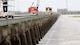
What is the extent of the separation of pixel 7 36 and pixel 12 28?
63.1 inches

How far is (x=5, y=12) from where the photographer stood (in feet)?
69.7

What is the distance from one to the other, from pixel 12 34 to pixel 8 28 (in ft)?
3.54

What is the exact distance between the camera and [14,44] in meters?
15.8

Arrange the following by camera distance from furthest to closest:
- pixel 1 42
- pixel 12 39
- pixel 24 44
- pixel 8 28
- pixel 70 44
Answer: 1. pixel 70 44
2. pixel 24 44
3. pixel 12 39
4. pixel 8 28
5. pixel 1 42

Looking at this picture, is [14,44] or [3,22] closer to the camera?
[3,22]

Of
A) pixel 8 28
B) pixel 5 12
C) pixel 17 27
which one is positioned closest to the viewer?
pixel 8 28

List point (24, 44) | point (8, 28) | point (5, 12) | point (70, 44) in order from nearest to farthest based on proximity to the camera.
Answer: point (8, 28) → point (24, 44) → point (5, 12) → point (70, 44)

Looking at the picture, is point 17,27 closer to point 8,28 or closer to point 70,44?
point 8,28

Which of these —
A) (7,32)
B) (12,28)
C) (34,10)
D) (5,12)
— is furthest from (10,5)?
(34,10)

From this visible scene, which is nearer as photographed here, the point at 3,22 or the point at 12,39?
the point at 3,22

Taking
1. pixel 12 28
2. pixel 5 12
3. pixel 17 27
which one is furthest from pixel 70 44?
pixel 12 28

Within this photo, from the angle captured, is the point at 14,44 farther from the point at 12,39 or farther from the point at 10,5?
the point at 10,5

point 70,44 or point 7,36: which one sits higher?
point 7,36

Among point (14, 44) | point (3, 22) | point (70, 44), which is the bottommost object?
point (70, 44)
